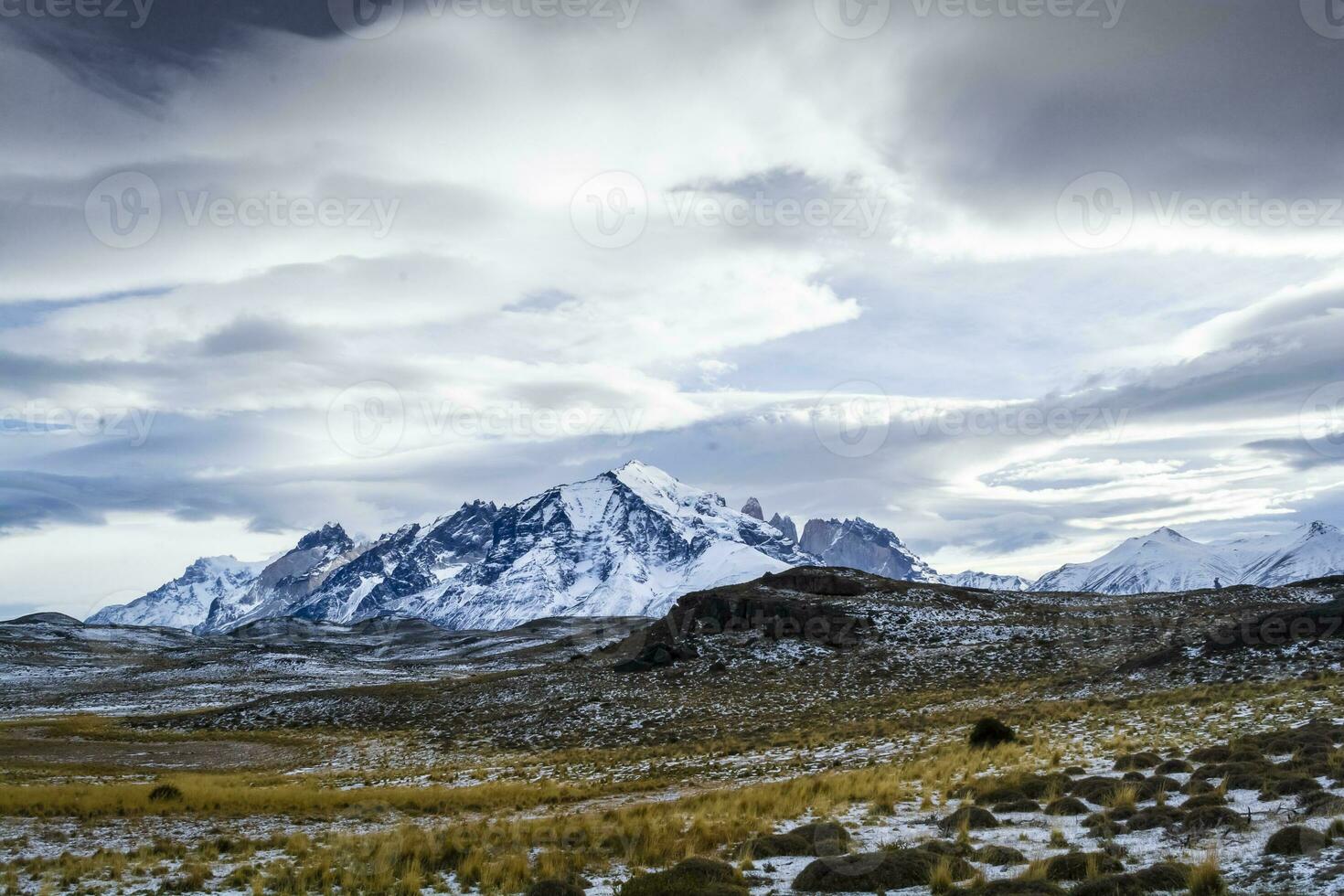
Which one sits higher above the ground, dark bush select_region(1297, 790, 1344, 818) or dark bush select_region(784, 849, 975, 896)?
dark bush select_region(1297, 790, 1344, 818)

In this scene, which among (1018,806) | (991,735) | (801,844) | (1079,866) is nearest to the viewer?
(1079,866)

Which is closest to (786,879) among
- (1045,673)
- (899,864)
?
(899,864)

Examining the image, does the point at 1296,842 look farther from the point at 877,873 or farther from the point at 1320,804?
the point at 877,873

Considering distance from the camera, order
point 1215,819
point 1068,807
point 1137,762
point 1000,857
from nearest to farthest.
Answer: point 1000,857 < point 1215,819 < point 1068,807 < point 1137,762

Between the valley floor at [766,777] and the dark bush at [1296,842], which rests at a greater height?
the dark bush at [1296,842]

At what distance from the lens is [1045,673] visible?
48.2 m

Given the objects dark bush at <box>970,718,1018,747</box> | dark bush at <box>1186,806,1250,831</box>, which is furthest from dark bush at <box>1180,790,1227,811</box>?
dark bush at <box>970,718,1018,747</box>

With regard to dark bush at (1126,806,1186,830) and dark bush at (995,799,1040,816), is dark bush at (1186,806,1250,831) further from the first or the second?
dark bush at (995,799,1040,816)

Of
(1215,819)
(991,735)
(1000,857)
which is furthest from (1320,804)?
(991,735)

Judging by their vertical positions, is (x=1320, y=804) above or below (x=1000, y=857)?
above

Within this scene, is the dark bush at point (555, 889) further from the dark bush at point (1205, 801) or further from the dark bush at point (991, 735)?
the dark bush at point (991, 735)

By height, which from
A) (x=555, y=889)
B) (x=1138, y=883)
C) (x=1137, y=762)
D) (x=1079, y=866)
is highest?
(x=1138, y=883)

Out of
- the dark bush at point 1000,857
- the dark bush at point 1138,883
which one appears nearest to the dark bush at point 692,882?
the dark bush at point 1000,857

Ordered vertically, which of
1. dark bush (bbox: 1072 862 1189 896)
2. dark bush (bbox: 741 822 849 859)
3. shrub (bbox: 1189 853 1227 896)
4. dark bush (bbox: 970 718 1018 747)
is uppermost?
shrub (bbox: 1189 853 1227 896)
